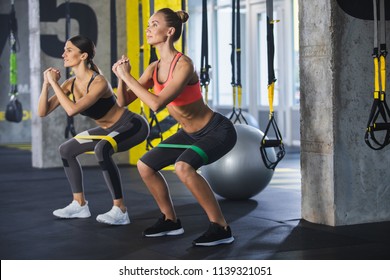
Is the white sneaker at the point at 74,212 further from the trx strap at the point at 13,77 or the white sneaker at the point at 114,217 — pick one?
the trx strap at the point at 13,77

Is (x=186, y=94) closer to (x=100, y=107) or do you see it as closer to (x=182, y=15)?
(x=182, y=15)

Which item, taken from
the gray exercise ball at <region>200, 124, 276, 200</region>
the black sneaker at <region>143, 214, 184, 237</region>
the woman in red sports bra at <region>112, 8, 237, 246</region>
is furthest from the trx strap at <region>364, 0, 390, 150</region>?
the gray exercise ball at <region>200, 124, 276, 200</region>

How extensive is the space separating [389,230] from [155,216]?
152 cm

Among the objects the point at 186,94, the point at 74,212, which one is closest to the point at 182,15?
the point at 186,94

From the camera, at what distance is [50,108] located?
4.60 m

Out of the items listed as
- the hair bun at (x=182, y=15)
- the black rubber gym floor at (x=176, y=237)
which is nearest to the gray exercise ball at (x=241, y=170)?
Result: the black rubber gym floor at (x=176, y=237)

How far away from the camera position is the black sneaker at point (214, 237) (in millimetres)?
3762

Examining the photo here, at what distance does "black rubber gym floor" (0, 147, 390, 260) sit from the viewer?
3.63 m

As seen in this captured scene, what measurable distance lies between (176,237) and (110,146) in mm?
775

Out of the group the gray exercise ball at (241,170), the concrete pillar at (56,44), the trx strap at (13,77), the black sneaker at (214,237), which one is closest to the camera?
the black sneaker at (214,237)

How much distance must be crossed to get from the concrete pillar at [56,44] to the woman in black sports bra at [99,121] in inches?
148

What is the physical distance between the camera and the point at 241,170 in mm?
5320

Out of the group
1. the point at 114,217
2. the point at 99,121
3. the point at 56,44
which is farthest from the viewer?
the point at 56,44

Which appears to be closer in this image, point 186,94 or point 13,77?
point 186,94
